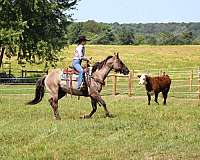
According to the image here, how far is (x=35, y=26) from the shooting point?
46.0 meters

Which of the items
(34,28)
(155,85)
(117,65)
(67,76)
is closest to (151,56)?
(34,28)

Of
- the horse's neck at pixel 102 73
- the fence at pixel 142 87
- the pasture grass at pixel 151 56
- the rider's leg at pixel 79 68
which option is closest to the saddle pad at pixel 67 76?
the rider's leg at pixel 79 68

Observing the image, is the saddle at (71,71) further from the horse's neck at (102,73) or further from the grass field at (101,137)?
the grass field at (101,137)

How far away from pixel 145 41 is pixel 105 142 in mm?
129462

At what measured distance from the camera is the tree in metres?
42.6

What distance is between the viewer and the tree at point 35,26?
42.6 metres

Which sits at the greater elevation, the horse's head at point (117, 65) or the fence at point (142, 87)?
the horse's head at point (117, 65)

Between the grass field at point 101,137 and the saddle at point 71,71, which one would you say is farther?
the saddle at point 71,71

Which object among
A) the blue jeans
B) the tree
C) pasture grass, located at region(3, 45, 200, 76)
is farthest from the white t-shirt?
pasture grass, located at region(3, 45, 200, 76)

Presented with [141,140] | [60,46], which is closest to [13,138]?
[141,140]

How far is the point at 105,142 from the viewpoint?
410 inches

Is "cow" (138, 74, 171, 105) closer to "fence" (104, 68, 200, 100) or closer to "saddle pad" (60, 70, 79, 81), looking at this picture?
"fence" (104, 68, 200, 100)

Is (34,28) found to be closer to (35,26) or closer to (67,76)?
(35,26)

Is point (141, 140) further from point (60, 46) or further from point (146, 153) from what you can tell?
point (60, 46)
